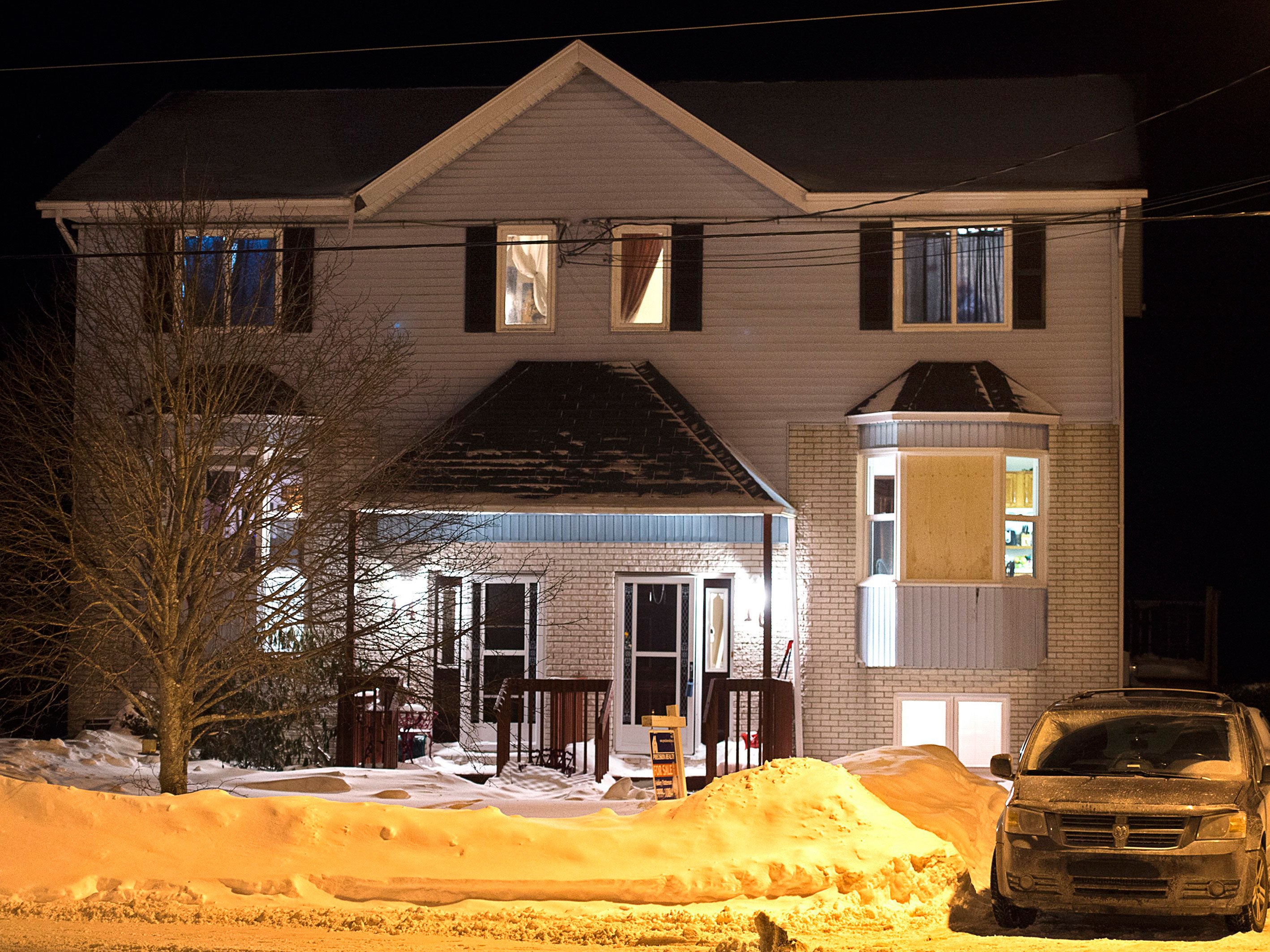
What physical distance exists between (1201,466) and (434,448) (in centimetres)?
2451

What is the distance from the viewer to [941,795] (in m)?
11.5

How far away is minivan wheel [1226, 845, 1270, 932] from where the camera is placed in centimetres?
828

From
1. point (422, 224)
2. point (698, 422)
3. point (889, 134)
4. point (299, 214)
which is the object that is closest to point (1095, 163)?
point (889, 134)

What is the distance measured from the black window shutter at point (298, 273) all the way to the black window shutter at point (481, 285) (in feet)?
6.73

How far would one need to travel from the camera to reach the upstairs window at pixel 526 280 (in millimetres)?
18125

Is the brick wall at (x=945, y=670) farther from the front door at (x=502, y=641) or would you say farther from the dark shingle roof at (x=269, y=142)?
the dark shingle roof at (x=269, y=142)

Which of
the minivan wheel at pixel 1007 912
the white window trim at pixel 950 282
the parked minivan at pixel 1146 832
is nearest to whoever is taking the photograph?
the parked minivan at pixel 1146 832

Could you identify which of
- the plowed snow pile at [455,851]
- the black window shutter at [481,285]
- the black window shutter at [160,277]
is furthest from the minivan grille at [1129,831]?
the black window shutter at [481,285]

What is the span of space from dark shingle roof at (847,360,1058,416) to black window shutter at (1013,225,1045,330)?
0.75m

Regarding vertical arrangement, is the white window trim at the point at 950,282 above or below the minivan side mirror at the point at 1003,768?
above

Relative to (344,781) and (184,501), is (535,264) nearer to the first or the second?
(184,501)

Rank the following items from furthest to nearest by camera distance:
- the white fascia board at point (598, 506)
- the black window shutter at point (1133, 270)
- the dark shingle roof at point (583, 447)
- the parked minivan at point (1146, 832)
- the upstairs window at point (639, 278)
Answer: the black window shutter at point (1133, 270)
the upstairs window at point (639, 278)
the dark shingle roof at point (583, 447)
the white fascia board at point (598, 506)
the parked minivan at point (1146, 832)

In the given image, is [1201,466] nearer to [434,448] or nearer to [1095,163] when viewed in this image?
[1095,163]

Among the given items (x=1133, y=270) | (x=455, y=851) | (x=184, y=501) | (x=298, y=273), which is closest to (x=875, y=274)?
(x=1133, y=270)
